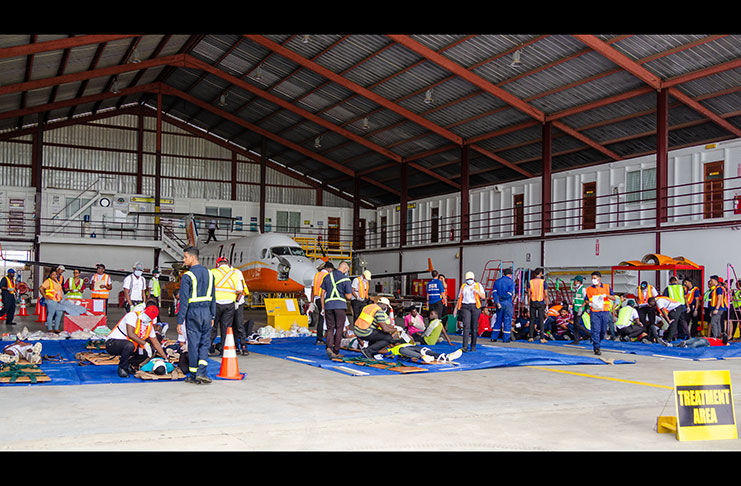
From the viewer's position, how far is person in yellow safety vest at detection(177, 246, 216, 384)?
29.0 ft

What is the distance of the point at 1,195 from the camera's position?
34625mm

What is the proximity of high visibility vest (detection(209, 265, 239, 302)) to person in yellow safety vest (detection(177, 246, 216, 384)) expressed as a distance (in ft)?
5.89

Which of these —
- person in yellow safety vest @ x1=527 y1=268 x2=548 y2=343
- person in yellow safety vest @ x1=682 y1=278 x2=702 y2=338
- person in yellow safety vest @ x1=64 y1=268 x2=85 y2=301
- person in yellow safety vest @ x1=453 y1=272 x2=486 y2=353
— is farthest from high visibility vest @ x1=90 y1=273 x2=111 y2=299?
person in yellow safety vest @ x1=682 y1=278 x2=702 y2=338

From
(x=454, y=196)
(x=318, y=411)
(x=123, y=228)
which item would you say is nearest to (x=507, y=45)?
(x=454, y=196)

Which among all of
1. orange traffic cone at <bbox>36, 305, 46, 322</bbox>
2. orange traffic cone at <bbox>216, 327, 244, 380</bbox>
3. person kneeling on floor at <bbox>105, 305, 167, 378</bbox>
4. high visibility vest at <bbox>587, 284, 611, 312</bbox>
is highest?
high visibility vest at <bbox>587, 284, 611, 312</bbox>

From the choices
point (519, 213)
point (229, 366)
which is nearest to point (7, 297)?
point (229, 366)

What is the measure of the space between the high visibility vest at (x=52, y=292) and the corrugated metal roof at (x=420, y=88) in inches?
311

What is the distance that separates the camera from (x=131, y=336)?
29.5ft

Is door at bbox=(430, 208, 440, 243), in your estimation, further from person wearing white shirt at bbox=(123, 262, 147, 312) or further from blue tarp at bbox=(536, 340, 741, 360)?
person wearing white shirt at bbox=(123, 262, 147, 312)

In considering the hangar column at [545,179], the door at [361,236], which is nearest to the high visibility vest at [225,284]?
the hangar column at [545,179]

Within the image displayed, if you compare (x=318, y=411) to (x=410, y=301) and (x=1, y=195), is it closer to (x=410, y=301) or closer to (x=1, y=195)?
(x=410, y=301)

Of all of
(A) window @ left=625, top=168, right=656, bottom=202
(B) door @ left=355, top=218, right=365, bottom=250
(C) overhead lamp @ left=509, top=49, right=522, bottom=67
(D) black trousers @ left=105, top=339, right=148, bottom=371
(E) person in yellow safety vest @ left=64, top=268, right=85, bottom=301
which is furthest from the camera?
(B) door @ left=355, top=218, right=365, bottom=250

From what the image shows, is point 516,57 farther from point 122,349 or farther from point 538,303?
point 122,349

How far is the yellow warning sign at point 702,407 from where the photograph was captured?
567 centimetres
